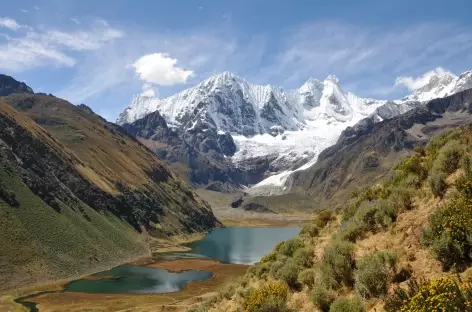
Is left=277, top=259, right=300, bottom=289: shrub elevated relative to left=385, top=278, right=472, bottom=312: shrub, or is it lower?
lower

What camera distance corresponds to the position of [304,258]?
20609 mm

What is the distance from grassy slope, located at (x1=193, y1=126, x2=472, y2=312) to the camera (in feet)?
47.2

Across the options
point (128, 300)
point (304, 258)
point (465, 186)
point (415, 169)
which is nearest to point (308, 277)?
point (304, 258)

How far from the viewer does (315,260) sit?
2048 centimetres

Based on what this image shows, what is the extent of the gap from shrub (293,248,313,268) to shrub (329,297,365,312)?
5.33 metres

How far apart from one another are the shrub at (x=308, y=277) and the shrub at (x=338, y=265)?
3.11ft

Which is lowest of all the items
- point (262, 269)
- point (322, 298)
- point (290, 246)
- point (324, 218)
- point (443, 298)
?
point (262, 269)

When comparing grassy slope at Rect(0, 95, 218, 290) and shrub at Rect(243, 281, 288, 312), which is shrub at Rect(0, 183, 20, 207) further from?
shrub at Rect(243, 281, 288, 312)

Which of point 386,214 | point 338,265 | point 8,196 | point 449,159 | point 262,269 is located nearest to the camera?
point 338,265

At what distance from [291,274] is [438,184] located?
780 centimetres

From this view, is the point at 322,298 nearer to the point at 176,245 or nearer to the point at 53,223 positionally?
the point at 53,223

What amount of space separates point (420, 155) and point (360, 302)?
12.9 m

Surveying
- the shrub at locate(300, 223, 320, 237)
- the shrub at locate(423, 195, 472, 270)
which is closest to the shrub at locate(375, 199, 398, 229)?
the shrub at locate(423, 195, 472, 270)

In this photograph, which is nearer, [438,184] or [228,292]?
[438,184]
